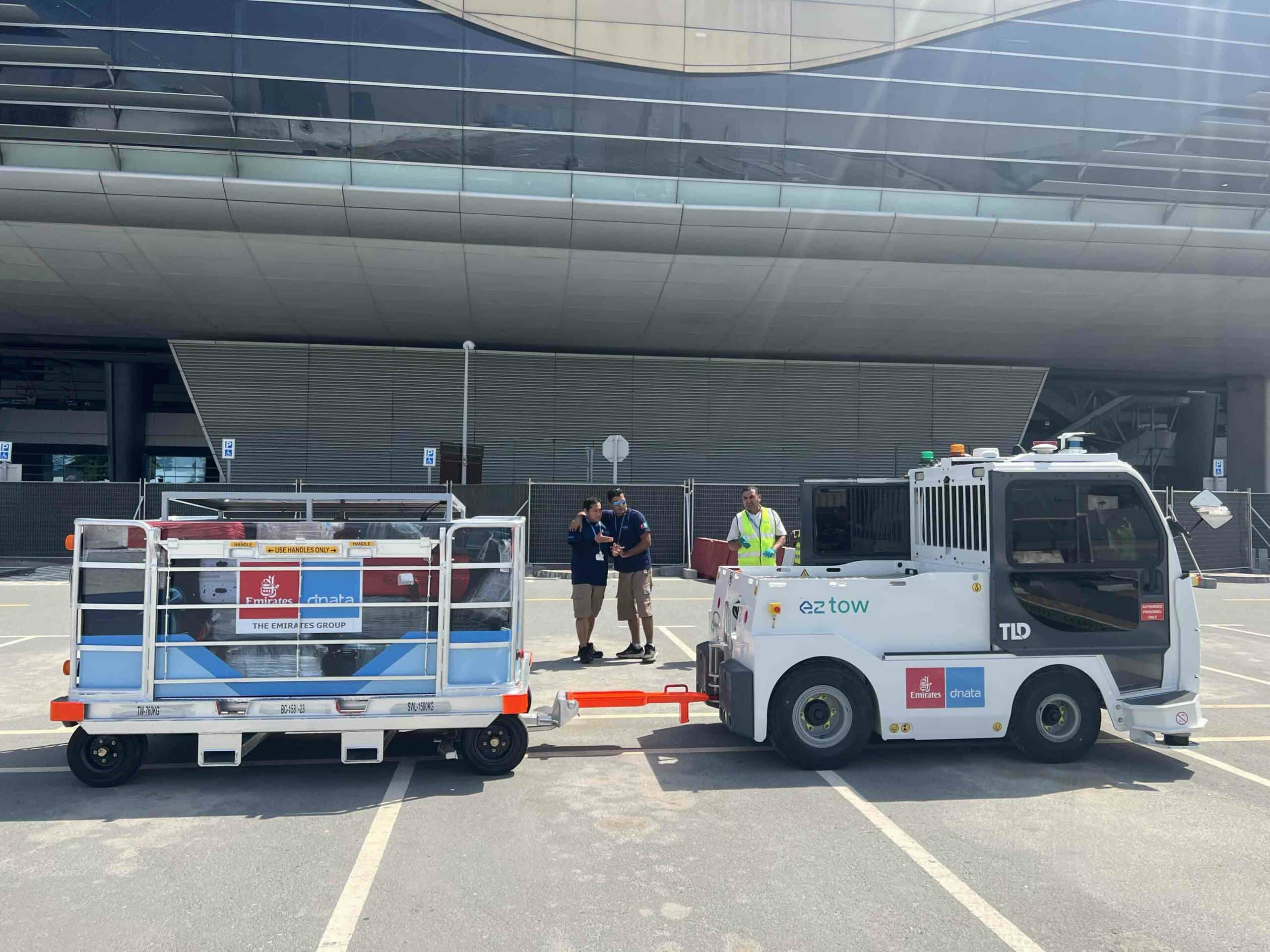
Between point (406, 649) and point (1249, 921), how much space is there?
447 cm

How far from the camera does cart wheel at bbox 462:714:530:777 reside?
555 centimetres

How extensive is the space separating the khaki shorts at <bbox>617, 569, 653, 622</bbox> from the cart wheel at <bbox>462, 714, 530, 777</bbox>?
3.96 m

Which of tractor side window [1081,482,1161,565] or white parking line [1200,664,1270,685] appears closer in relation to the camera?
tractor side window [1081,482,1161,565]

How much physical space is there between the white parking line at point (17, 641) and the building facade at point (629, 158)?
37.3ft

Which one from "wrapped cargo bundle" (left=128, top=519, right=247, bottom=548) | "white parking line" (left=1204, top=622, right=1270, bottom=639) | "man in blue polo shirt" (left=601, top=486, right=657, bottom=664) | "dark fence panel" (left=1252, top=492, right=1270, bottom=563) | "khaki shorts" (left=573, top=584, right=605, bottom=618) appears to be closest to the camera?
"wrapped cargo bundle" (left=128, top=519, right=247, bottom=548)

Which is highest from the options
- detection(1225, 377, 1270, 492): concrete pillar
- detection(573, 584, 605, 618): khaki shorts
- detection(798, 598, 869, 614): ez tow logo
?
detection(1225, 377, 1270, 492): concrete pillar

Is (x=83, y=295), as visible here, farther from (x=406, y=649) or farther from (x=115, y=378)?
(x=406, y=649)

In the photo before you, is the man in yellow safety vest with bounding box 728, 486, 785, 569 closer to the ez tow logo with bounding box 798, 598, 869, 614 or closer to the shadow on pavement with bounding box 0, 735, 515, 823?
the ez tow logo with bounding box 798, 598, 869, 614

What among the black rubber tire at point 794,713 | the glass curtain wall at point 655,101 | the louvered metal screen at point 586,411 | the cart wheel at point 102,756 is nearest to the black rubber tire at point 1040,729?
the black rubber tire at point 794,713

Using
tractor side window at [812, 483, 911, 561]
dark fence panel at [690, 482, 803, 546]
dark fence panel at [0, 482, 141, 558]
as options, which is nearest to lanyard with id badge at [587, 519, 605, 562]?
tractor side window at [812, 483, 911, 561]

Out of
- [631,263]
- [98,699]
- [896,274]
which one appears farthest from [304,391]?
[98,699]

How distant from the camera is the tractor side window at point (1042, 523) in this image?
5.80 m

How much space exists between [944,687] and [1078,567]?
1223 mm

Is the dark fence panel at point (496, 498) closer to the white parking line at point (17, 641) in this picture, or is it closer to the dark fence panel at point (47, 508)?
the dark fence panel at point (47, 508)
